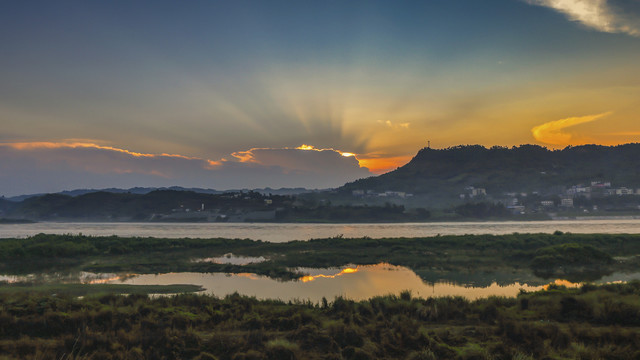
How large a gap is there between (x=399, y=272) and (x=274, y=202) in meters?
131

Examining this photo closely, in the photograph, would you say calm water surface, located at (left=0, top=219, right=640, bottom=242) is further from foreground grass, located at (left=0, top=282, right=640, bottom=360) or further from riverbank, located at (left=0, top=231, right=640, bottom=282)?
foreground grass, located at (left=0, top=282, right=640, bottom=360)

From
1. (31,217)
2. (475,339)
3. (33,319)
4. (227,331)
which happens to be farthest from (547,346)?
(31,217)

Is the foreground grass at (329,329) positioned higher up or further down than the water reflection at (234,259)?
higher up

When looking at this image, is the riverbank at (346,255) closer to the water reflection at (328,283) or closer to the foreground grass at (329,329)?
the water reflection at (328,283)

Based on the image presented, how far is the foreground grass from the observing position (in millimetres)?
10555

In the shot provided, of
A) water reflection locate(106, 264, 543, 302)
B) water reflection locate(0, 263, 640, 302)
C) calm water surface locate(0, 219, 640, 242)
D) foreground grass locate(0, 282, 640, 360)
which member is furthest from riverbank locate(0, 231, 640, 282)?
calm water surface locate(0, 219, 640, 242)

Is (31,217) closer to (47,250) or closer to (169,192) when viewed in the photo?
(169,192)

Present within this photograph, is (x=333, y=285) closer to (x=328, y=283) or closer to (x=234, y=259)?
(x=328, y=283)

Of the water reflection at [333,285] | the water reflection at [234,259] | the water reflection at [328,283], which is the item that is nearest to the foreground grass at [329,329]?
the water reflection at [333,285]

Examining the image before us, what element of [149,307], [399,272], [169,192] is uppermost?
[169,192]

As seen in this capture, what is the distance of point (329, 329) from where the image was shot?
1232 centimetres

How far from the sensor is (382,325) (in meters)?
13.0

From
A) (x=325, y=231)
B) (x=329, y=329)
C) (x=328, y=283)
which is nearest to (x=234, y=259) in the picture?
(x=328, y=283)

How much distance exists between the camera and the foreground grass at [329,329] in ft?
34.6
